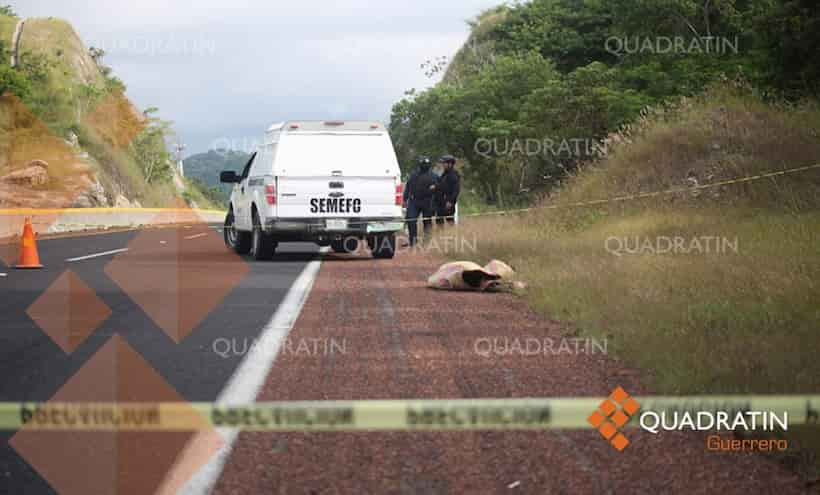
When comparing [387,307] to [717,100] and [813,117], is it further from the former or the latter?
[717,100]

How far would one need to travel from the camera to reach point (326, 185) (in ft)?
63.9

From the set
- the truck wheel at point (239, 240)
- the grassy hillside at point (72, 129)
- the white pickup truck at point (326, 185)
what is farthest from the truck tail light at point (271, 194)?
the grassy hillside at point (72, 129)

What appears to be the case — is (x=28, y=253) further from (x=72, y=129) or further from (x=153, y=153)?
(x=153, y=153)

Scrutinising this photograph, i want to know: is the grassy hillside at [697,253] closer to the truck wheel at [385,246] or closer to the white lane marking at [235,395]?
the truck wheel at [385,246]

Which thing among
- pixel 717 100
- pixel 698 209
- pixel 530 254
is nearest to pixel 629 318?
pixel 530 254

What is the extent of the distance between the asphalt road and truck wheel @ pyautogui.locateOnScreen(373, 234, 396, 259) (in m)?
1.28

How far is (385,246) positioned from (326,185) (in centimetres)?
176

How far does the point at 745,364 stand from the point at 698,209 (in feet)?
43.1

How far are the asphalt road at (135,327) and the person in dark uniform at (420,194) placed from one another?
422cm

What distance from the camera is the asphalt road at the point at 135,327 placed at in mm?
6863

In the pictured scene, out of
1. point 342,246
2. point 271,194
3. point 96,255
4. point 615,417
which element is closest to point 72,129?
point 342,246

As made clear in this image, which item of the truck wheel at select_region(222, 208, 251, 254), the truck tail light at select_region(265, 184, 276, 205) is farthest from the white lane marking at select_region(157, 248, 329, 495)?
the truck wheel at select_region(222, 208, 251, 254)

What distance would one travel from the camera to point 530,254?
17797 mm

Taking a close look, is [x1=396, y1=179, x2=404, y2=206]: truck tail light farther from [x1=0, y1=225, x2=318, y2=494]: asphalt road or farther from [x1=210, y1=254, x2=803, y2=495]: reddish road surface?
[x1=210, y1=254, x2=803, y2=495]: reddish road surface
